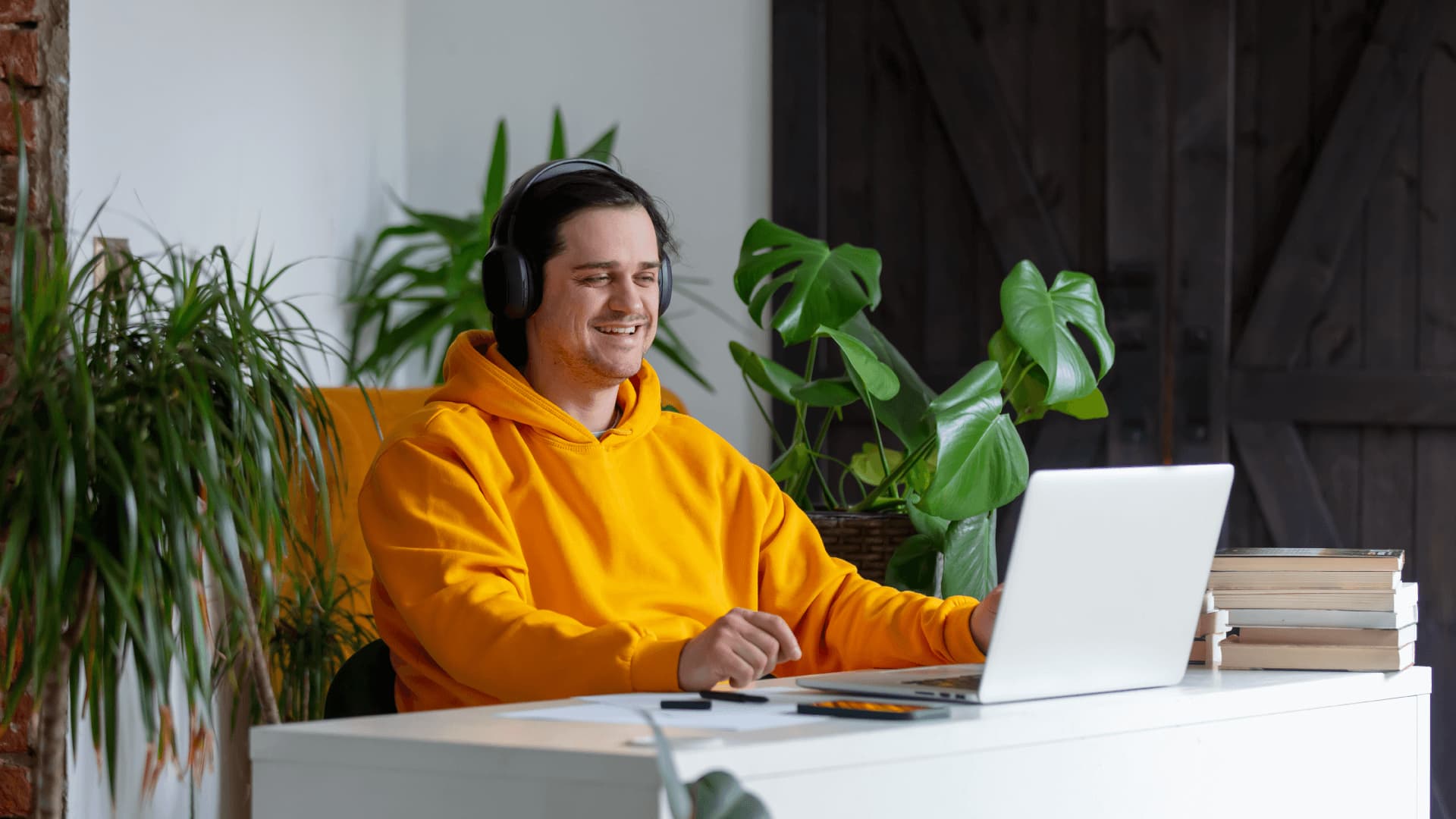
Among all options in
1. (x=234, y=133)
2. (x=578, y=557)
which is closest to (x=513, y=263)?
(x=578, y=557)

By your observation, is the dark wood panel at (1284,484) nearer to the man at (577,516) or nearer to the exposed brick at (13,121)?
the man at (577,516)

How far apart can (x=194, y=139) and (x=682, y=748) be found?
219 cm

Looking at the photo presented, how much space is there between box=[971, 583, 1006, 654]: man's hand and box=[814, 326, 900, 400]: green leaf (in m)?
0.84

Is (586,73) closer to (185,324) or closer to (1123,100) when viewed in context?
(1123,100)

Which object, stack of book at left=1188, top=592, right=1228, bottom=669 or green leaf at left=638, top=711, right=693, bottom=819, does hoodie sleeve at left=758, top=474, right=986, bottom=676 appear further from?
green leaf at left=638, top=711, right=693, bottom=819

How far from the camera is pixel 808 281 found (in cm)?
266

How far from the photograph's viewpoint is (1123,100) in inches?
151

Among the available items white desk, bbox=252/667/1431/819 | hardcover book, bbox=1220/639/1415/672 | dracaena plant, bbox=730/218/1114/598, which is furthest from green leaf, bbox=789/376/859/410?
white desk, bbox=252/667/1431/819

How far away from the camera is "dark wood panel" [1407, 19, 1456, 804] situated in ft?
11.9

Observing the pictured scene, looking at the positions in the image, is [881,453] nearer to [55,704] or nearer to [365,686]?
[365,686]

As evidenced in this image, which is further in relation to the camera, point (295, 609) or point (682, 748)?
point (295, 609)

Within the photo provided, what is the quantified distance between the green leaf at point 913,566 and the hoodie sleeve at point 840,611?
558 mm

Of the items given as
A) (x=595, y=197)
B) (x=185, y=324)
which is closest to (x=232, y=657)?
(x=185, y=324)

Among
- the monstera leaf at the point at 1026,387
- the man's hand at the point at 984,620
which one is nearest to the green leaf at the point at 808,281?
the monstera leaf at the point at 1026,387
